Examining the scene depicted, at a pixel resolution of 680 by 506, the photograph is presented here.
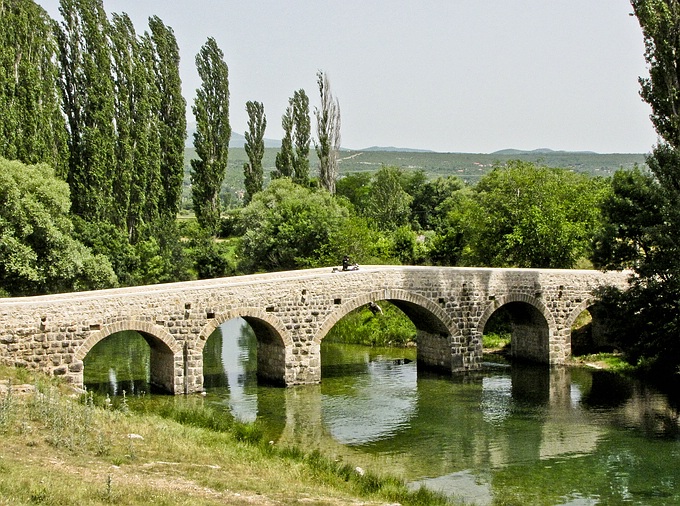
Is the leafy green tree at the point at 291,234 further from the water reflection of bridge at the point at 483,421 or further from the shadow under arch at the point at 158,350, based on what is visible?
the shadow under arch at the point at 158,350

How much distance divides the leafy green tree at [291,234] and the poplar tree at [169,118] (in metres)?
4.24

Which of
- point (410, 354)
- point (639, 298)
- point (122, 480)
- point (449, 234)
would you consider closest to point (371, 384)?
point (410, 354)

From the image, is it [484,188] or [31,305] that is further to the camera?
[484,188]

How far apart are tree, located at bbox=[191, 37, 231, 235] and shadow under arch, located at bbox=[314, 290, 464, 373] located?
2050 cm

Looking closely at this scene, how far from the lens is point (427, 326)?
97.4 ft

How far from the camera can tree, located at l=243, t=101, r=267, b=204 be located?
53.7 m

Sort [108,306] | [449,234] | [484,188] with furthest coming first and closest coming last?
[484,188], [449,234], [108,306]

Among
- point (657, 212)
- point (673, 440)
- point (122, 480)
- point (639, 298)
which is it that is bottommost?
point (673, 440)

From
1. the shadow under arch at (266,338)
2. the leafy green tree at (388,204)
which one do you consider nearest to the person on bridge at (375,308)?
the shadow under arch at (266,338)

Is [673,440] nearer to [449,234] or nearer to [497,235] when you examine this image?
[497,235]

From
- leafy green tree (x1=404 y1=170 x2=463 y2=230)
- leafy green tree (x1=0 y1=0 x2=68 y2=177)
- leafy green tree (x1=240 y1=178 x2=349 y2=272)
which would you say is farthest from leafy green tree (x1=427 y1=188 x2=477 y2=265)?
leafy green tree (x1=404 y1=170 x2=463 y2=230)

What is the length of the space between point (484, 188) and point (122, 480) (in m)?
38.1

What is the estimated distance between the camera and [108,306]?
22.8 meters

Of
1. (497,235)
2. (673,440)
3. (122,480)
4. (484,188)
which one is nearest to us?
(122,480)
